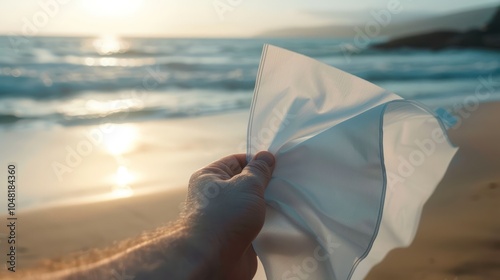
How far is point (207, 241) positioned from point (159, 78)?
29.3 feet

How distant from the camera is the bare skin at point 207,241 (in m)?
1.73

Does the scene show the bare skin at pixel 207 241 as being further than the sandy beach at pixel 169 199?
No

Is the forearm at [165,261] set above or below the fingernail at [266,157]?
below

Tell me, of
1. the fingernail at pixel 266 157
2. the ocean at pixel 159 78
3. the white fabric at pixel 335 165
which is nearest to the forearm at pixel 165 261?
the white fabric at pixel 335 165

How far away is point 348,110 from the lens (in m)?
1.97

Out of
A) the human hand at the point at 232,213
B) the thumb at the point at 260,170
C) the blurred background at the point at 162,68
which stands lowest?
the blurred background at the point at 162,68

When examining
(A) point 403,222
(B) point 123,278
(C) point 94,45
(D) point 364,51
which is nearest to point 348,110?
(A) point 403,222

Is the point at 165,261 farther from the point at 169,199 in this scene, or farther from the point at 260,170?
the point at 169,199

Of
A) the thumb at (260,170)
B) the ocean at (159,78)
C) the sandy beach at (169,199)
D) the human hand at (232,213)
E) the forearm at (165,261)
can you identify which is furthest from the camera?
the ocean at (159,78)

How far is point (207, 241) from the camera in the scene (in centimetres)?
182

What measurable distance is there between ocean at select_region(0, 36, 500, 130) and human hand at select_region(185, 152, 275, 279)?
4628 mm

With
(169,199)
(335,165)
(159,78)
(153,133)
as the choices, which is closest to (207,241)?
(335,165)

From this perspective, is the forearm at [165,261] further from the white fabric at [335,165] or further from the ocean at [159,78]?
the ocean at [159,78]

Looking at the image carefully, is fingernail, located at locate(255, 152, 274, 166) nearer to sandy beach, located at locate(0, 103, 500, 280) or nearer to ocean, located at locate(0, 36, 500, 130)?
sandy beach, located at locate(0, 103, 500, 280)
